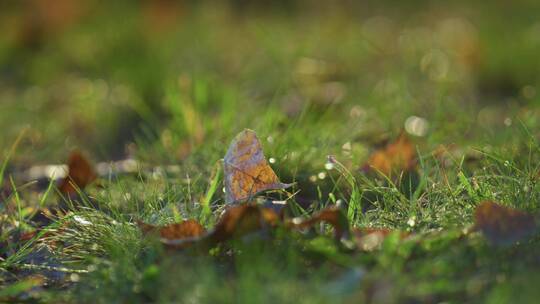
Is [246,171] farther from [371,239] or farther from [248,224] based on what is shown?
[371,239]

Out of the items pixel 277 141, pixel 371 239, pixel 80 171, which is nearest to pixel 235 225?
pixel 371 239

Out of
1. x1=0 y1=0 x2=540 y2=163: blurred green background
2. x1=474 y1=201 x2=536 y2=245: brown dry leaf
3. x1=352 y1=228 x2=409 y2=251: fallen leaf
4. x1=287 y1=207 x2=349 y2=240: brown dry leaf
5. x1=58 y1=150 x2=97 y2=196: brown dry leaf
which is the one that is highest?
x1=287 y1=207 x2=349 y2=240: brown dry leaf

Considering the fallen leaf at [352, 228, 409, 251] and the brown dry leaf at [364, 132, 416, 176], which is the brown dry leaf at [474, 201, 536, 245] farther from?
the brown dry leaf at [364, 132, 416, 176]

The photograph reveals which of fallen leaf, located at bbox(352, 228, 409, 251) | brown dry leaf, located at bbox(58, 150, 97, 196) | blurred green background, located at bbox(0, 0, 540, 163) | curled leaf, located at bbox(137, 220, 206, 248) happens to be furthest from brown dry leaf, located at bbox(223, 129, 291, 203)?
brown dry leaf, located at bbox(58, 150, 97, 196)

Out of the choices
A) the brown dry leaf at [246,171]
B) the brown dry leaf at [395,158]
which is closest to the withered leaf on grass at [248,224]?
the brown dry leaf at [246,171]

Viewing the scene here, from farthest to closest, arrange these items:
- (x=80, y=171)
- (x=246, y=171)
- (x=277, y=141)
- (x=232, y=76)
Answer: (x=232, y=76)
(x=80, y=171)
(x=277, y=141)
(x=246, y=171)

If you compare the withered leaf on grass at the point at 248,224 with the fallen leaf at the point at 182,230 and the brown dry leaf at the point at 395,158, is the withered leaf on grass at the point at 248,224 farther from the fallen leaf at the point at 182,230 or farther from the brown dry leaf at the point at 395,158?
the brown dry leaf at the point at 395,158
